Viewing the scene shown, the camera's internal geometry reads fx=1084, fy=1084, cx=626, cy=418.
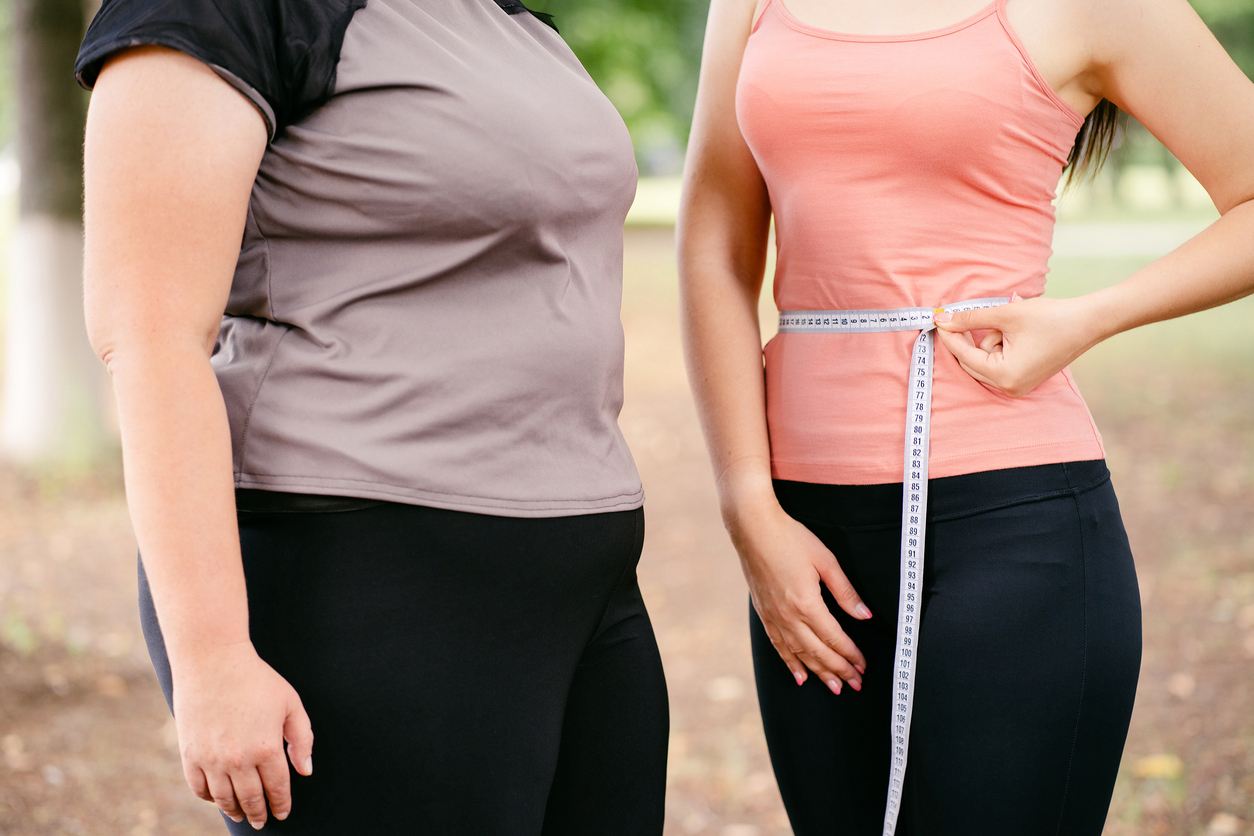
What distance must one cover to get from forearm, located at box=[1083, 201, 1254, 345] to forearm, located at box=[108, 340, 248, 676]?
4.00ft

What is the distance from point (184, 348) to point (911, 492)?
101cm

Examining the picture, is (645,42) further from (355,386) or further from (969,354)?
(355,386)

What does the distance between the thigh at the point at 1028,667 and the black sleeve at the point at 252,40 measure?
3.52 ft

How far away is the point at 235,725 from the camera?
1224 millimetres

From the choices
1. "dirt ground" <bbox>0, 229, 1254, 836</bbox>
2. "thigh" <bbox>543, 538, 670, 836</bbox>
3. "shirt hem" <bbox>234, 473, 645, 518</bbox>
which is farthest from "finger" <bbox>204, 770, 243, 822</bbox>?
"dirt ground" <bbox>0, 229, 1254, 836</bbox>

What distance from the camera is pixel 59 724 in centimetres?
408

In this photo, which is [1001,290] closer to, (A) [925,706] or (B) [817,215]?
(B) [817,215]

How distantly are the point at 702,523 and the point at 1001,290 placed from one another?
17.2 ft

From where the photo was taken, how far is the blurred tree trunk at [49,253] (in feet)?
21.0

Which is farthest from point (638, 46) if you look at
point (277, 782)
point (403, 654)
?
point (277, 782)

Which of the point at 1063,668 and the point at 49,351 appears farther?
the point at 49,351

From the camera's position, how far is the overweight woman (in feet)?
3.91

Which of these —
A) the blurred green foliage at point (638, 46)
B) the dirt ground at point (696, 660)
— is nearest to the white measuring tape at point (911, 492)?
the dirt ground at point (696, 660)

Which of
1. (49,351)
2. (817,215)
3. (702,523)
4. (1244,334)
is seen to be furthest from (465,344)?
(1244,334)
